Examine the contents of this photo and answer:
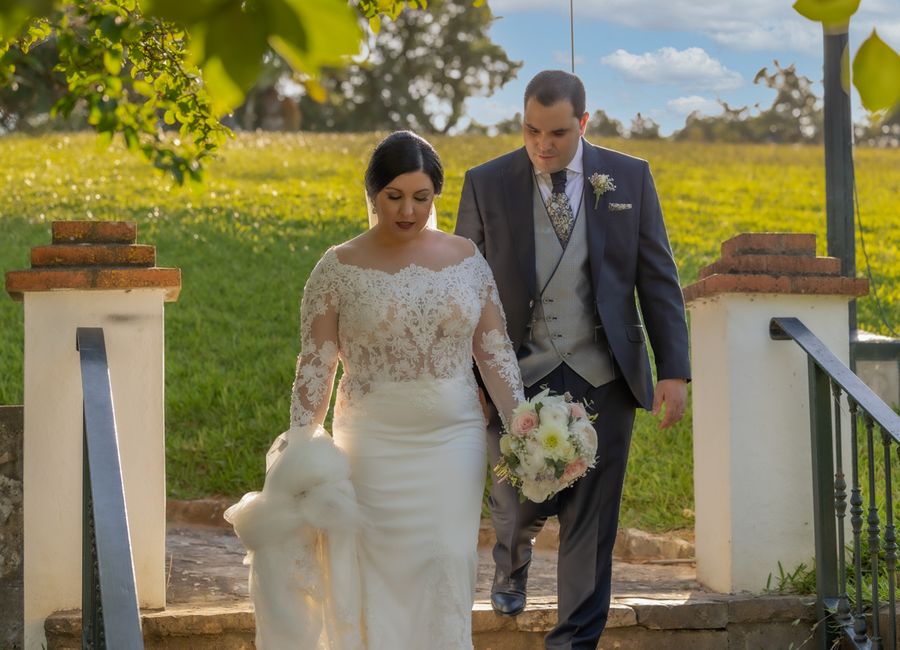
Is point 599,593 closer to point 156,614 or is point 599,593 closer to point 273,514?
point 273,514

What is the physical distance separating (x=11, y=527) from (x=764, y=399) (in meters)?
2.88

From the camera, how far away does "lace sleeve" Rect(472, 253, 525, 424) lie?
4.32 metres

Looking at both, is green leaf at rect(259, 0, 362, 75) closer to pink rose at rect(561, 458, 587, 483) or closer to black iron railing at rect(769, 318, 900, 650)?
pink rose at rect(561, 458, 587, 483)

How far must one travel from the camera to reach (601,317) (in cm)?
454

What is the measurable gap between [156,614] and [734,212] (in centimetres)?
1327

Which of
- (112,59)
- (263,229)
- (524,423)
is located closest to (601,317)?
(524,423)

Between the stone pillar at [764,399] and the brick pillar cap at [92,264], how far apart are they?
218 centimetres

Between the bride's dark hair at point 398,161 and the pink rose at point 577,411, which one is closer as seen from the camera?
the bride's dark hair at point 398,161

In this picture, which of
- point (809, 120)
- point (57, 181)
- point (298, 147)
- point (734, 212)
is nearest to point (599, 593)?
point (734, 212)

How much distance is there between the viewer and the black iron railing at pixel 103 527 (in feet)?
10.1

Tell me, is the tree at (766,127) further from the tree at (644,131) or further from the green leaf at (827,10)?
the green leaf at (827,10)

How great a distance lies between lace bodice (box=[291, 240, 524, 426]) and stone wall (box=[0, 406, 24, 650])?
122cm

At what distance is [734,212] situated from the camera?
1702 cm

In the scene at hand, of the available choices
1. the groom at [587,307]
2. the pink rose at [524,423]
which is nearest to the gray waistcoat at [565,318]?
the groom at [587,307]
